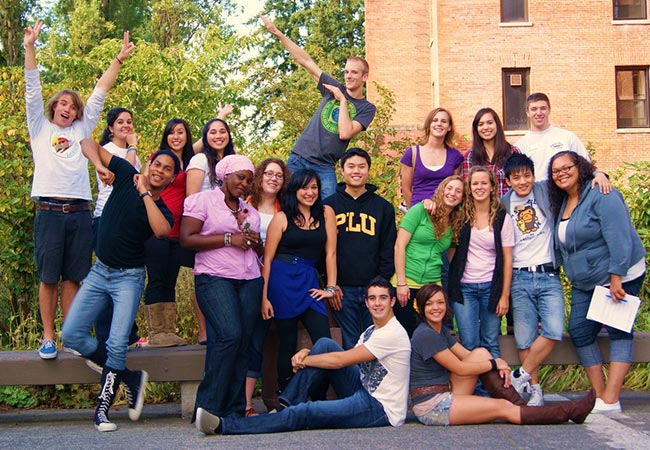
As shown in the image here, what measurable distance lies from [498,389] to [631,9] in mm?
→ 21335

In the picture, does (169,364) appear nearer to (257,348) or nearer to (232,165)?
(257,348)

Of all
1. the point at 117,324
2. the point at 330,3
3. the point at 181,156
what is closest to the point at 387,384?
the point at 117,324

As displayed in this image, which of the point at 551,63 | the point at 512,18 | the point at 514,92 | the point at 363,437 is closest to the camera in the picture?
the point at 363,437

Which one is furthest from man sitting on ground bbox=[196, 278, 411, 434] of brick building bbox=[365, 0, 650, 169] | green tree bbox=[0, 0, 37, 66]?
brick building bbox=[365, 0, 650, 169]

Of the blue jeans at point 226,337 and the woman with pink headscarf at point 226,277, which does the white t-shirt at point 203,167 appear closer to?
the woman with pink headscarf at point 226,277

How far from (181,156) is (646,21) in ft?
68.0

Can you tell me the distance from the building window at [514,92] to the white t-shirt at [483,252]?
18.1 metres

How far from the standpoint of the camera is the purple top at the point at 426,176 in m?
7.23

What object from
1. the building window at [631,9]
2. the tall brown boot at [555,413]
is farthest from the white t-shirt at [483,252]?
the building window at [631,9]

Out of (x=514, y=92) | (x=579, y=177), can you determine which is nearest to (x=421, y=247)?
(x=579, y=177)

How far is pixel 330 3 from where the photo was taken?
39.2m

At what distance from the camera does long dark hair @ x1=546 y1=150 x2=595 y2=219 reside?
22.3 ft

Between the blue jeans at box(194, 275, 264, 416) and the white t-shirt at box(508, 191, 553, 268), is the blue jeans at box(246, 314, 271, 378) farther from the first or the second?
the white t-shirt at box(508, 191, 553, 268)

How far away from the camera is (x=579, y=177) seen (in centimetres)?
681
